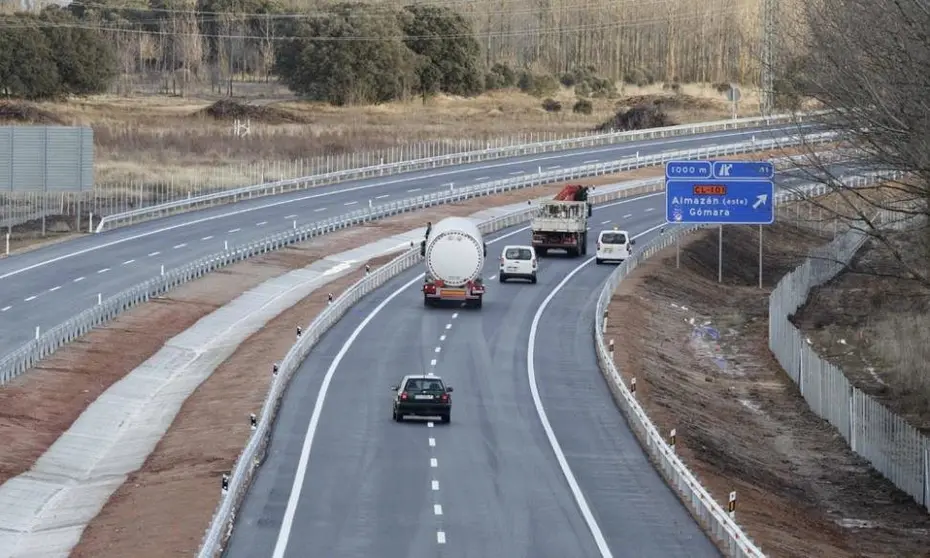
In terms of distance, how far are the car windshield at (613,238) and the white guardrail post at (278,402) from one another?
1.10m

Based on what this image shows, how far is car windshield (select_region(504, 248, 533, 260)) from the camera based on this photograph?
70.5m

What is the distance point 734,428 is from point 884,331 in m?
19.4

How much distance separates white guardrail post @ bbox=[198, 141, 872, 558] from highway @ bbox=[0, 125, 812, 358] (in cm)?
1055

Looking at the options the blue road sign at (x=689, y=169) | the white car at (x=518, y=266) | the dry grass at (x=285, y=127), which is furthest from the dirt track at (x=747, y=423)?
the dry grass at (x=285, y=127)

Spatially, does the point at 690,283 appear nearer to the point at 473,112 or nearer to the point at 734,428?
the point at 734,428

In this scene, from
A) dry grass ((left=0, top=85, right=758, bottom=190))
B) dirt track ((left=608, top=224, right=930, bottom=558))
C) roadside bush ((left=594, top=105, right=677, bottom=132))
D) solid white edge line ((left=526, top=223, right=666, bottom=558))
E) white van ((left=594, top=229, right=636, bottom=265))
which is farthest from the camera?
roadside bush ((left=594, top=105, right=677, bottom=132))

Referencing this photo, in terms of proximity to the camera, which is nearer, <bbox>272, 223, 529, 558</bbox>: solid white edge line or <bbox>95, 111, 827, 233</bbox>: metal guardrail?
<bbox>272, 223, 529, 558</bbox>: solid white edge line

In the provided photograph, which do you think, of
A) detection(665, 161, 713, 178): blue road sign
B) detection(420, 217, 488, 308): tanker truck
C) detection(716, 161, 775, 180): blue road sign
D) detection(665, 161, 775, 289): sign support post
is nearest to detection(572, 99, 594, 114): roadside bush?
detection(665, 161, 713, 178): blue road sign

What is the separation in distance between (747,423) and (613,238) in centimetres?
2781

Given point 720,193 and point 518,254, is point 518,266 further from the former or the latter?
point 720,193

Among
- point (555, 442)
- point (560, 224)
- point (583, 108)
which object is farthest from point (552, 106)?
point (555, 442)

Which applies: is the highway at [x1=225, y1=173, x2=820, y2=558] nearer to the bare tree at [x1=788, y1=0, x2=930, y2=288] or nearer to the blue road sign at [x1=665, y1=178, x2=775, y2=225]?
the bare tree at [x1=788, y1=0, x2=930, y2=288]

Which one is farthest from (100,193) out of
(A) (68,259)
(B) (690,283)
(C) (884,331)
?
(C) (884,331)

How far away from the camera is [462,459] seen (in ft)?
124
